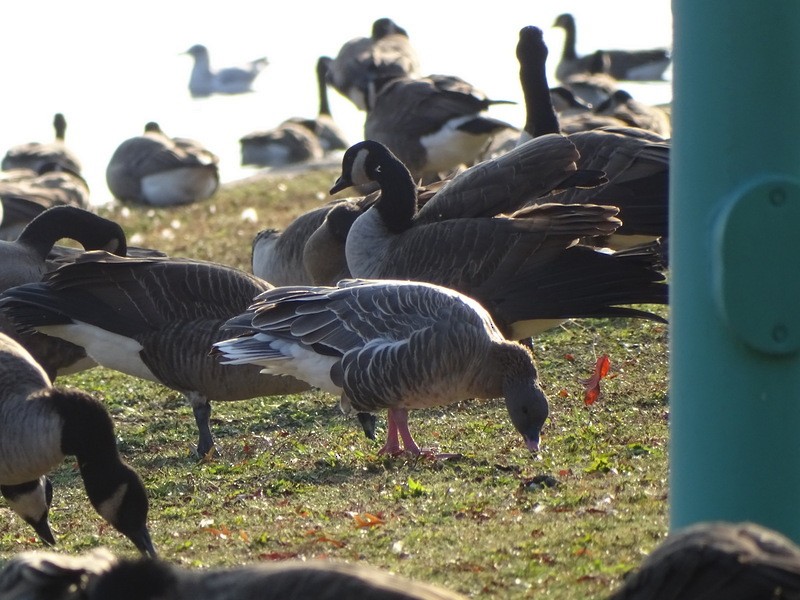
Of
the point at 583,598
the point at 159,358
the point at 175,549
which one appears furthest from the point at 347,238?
the point at 583,598

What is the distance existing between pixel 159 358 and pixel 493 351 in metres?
Result: 2.27

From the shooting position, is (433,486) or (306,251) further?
(306,251)

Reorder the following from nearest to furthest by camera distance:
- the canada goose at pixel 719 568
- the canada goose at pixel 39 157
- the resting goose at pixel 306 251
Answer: the canada goose at pixel 719 568, the resting goose at pixel 306 251, the canada goose at pixel 39 157

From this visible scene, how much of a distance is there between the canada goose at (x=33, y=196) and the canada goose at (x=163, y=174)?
1.27 meters

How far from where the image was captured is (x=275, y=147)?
2341 cm

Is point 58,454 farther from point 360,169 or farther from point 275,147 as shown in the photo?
point 275,147

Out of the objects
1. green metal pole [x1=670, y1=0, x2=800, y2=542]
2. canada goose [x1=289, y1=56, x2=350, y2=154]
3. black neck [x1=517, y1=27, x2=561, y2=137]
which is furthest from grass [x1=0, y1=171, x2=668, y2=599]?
canada goose [x1=289, y1=56, x2=350, y2=154]

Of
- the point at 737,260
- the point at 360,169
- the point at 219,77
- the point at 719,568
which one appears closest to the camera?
the point at 719,568

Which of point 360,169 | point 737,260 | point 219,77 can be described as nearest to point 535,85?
point 360,169

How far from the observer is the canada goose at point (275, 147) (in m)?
23.4

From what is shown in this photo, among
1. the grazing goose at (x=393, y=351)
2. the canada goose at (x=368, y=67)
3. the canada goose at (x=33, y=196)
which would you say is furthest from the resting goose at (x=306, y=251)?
the canada goose at (x=368, y=67)

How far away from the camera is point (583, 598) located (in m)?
4.77

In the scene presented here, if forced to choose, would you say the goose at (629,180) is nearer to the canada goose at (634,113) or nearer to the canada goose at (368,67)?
the canada goose at (634,113)

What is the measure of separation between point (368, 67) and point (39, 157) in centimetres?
523
